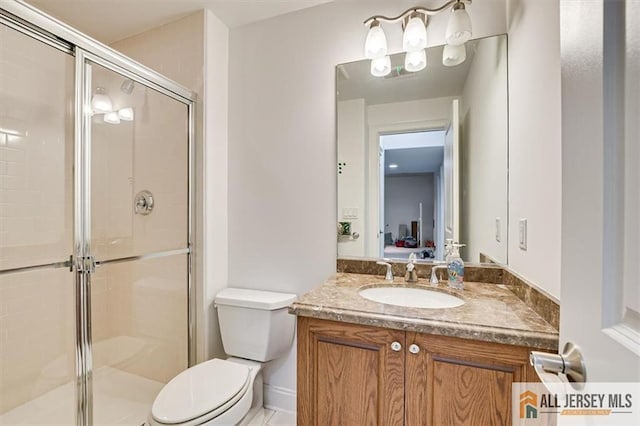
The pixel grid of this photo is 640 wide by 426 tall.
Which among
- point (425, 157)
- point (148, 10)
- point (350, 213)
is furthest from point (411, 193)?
point (148, 10)

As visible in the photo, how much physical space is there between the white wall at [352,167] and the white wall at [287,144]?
5cm

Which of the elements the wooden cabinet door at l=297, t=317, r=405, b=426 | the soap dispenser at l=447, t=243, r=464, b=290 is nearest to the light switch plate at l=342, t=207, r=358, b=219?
the soap dispenser at l=447, t=243, r=464, b=290

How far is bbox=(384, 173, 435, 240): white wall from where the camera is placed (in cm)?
156

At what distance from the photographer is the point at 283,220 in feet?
5.82

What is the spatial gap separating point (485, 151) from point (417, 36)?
649 millimetres

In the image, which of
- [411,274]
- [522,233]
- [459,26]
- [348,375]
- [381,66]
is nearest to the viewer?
[348,375]

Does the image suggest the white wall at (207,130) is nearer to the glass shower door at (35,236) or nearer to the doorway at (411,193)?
the glass shower door at (35,236)

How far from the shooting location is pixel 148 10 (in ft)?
5.78

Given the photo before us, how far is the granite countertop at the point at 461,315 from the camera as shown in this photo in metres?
0.87

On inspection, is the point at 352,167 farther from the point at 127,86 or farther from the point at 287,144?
the point at 127,86

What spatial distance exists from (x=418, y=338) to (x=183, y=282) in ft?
4.67

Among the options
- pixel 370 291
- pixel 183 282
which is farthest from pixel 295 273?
pixel 183 282

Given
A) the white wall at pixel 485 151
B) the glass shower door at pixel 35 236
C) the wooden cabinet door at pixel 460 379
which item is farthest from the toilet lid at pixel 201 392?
the white wall at pixel 485 151

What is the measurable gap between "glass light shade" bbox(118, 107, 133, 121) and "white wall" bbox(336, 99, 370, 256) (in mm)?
1249
